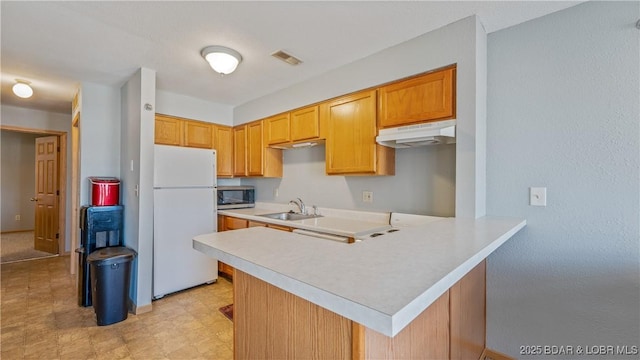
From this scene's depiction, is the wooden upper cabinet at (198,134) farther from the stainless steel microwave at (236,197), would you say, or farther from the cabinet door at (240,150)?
the stainless steel microwave at (236,197)

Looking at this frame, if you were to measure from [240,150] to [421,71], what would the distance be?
8.64ft

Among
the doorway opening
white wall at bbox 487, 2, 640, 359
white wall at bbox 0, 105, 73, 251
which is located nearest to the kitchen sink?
white wall at bbox 487, 2, 640, 359

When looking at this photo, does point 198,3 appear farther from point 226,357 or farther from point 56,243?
point 56,243

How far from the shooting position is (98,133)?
10.6 feet

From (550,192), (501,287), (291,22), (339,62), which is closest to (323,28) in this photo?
(291,22)

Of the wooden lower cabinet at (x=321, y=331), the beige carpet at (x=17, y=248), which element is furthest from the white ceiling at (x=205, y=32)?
the beige carpet at (x=17, y=248)

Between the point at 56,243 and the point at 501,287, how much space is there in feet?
20.0

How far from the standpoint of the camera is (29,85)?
3205 millimetres

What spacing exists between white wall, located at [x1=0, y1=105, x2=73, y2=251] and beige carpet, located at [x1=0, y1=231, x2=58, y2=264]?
0.52 m

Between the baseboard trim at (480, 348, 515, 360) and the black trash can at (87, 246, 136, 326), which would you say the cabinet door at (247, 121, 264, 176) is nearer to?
the black trash can at (87, 246, 136, 326)

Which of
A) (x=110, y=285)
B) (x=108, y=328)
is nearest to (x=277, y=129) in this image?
(x=110, y=285)

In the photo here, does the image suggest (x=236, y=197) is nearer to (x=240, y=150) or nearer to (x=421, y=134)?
(x=240, y=150)

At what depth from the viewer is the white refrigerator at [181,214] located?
2.88 meters

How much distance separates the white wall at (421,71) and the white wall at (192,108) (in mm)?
1172
